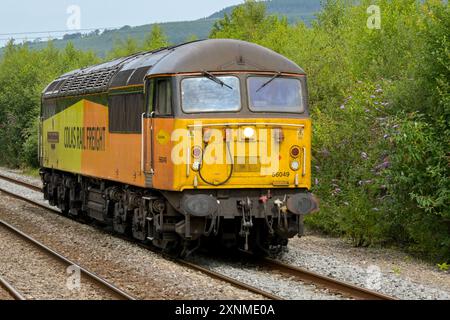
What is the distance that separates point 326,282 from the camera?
12.3 m

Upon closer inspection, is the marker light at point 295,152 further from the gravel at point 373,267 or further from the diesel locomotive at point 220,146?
the gravel at point 373,267

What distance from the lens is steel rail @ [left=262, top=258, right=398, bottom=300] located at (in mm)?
11184

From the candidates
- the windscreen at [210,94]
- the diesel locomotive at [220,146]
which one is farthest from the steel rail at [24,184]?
the windscreen at [210,94]

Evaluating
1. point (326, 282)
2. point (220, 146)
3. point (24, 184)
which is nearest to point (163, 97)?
point (220, 146)

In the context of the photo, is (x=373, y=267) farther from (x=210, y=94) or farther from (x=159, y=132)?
(x=159, y=132)

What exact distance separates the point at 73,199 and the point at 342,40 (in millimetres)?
11864

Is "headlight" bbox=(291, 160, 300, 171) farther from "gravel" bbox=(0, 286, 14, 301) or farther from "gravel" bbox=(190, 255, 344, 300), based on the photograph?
"gravel" bbox=(0, 286, 14, 301)

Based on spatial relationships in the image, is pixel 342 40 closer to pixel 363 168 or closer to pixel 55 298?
pixel 363 168

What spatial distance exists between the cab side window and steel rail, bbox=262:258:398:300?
9.43 feet

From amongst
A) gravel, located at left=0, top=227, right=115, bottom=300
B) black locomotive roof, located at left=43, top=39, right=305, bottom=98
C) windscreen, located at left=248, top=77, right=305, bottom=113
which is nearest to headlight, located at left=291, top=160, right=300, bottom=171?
windscreen, located at left=248, top=77, right=305, bottom=113

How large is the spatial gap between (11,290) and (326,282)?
4.18 meters

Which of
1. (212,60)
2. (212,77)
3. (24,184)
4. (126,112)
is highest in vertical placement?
(212,60)

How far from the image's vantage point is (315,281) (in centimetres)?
1256
